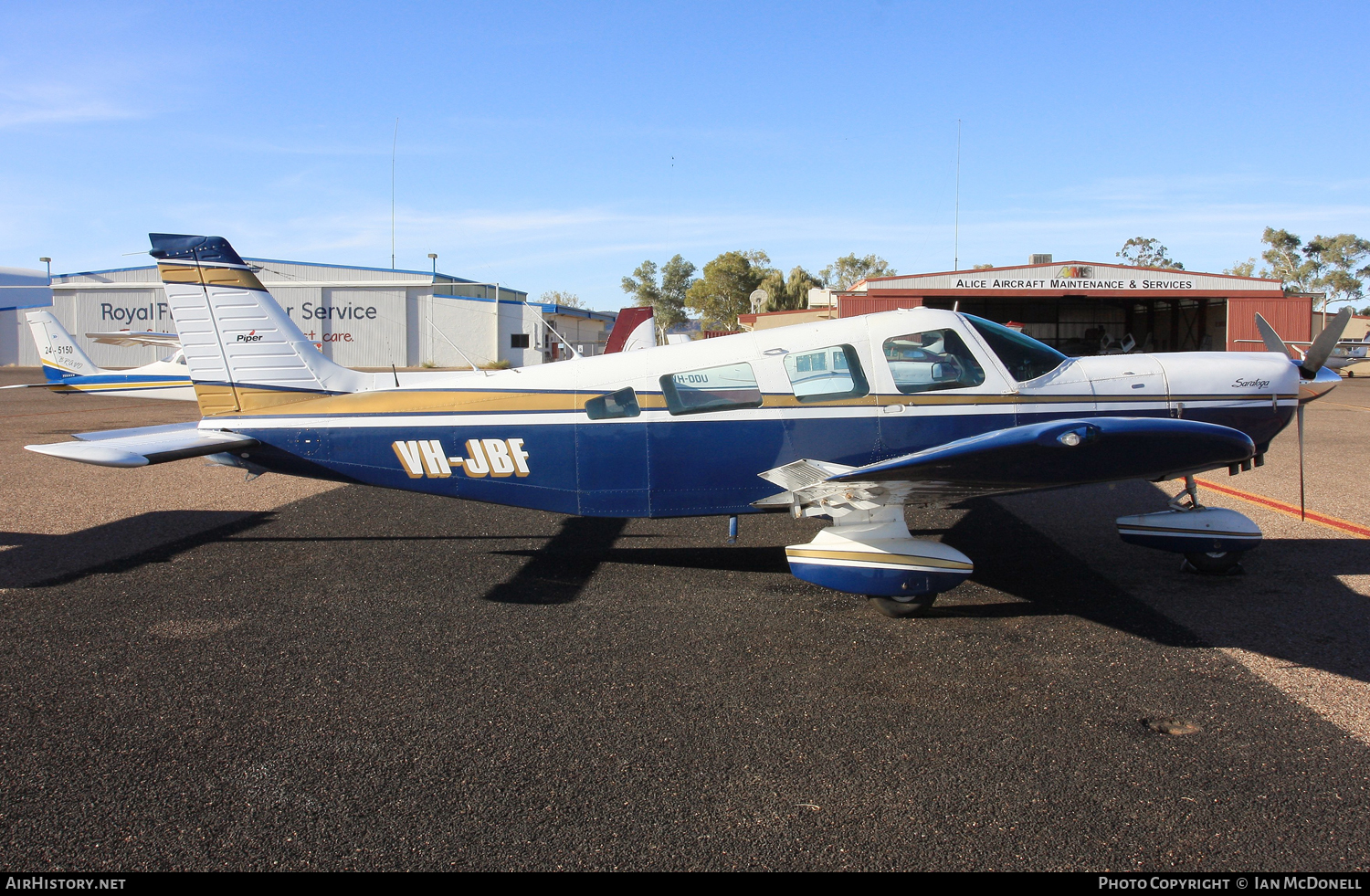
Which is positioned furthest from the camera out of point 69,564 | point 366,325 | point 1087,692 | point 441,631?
point 366,325

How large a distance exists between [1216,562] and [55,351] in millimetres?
22090

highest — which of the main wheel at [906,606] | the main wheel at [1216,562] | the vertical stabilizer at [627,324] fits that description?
the vertical stabilizer at [627,324]

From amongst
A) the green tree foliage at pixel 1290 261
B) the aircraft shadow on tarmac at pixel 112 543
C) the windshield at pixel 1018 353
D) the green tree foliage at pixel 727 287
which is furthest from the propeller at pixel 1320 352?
the green tree foliage at pixel 1290 261

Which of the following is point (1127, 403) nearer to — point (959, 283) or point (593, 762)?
point (593, 762)

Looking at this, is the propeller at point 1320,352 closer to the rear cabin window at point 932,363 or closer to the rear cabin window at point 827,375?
the rear cabin window at point 932,363

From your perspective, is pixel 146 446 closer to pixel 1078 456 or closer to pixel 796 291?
pixel 1078 456

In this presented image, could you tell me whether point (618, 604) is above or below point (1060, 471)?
below

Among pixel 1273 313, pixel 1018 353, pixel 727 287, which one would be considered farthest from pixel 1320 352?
pixel 727 287

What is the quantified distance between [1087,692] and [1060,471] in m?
1.17

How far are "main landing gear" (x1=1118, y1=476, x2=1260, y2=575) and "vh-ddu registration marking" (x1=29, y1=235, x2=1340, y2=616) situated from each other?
14 mm

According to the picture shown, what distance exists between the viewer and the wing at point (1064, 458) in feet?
13.2

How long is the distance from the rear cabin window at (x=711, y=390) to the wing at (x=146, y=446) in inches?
131

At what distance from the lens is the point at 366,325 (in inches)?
1631
